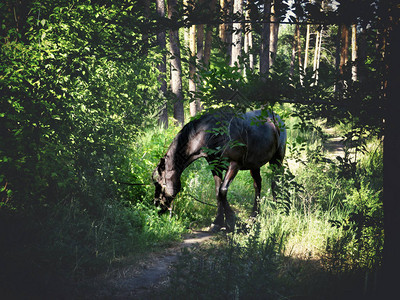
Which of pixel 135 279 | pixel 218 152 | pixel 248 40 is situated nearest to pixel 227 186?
pixel 218 152

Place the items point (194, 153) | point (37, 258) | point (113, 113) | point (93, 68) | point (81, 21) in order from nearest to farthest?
point (37, 258) → point (81, 21) → point (93, 68) → point (113, 113) → point (194, 153)

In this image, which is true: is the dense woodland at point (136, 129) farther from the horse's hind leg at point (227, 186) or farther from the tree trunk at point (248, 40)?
the horse's hind leg at point (227, 186)

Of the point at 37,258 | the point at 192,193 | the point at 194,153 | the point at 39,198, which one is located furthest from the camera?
the point at 192,193

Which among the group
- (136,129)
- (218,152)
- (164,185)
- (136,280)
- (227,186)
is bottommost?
(136,280)

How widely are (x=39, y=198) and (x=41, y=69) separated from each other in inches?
64.9

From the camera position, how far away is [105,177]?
19.2 ft

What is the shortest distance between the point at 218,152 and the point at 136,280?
106 inches

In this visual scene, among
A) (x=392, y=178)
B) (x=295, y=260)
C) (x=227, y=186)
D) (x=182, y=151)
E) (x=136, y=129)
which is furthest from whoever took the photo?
(x=227, y=186)

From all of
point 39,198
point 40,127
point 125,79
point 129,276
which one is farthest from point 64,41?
point 129,276

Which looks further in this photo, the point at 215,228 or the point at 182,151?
the point at 215,228

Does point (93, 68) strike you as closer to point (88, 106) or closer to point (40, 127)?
point (88, 106)

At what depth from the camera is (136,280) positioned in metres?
4.70

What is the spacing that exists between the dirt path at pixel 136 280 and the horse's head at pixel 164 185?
3.88 feet

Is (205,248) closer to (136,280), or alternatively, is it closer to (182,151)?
(136,280)
